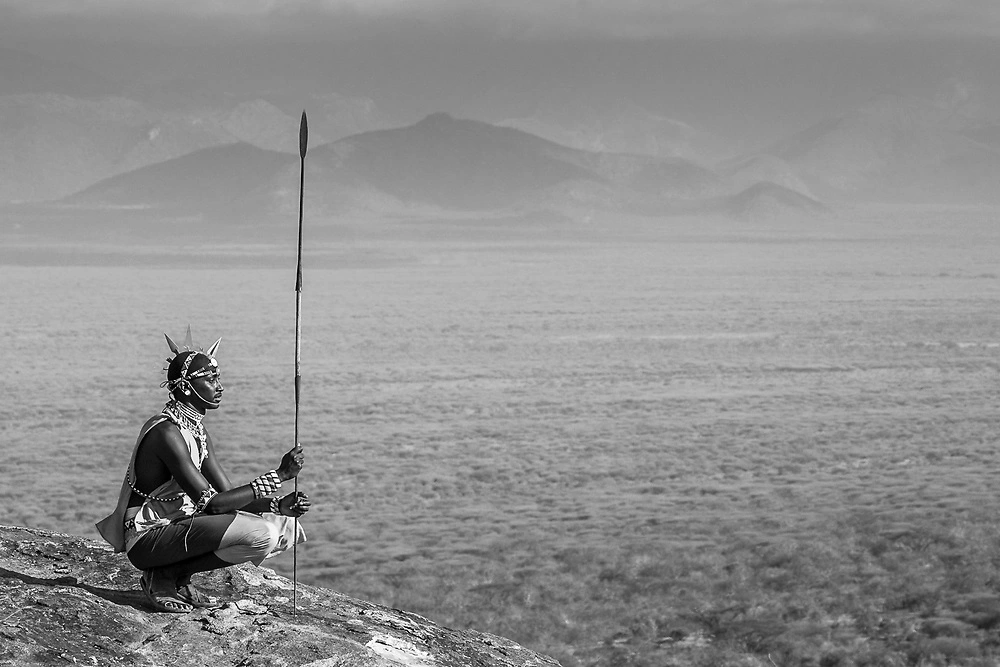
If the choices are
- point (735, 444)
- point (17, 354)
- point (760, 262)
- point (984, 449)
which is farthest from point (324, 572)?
point (760, 262)

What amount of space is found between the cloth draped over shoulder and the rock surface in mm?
582

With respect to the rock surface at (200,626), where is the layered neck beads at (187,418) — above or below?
above

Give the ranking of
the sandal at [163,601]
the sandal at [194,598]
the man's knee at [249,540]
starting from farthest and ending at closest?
the sandal at [194,598]
the sandal at [163,601]
the man's knee at [249,540]

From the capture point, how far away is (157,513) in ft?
28.4

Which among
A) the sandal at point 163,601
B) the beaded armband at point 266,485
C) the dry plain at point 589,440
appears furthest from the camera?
the dry plain at point 589,440

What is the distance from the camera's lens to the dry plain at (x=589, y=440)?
16219 mm

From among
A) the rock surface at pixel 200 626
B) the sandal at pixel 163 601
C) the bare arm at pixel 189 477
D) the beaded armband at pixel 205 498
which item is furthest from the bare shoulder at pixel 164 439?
the rock surface at pixel 200 626

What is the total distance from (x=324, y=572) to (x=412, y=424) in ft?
38.7

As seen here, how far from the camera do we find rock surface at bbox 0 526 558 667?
841 centimetres

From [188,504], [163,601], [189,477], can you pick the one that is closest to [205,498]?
[189,477]

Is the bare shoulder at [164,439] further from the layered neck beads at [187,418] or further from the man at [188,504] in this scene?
the layered neck beads at [187,418]

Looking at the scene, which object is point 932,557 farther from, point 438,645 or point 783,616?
point 438,645

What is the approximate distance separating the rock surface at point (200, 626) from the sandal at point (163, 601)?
103 mm

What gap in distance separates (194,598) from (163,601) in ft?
0.90
